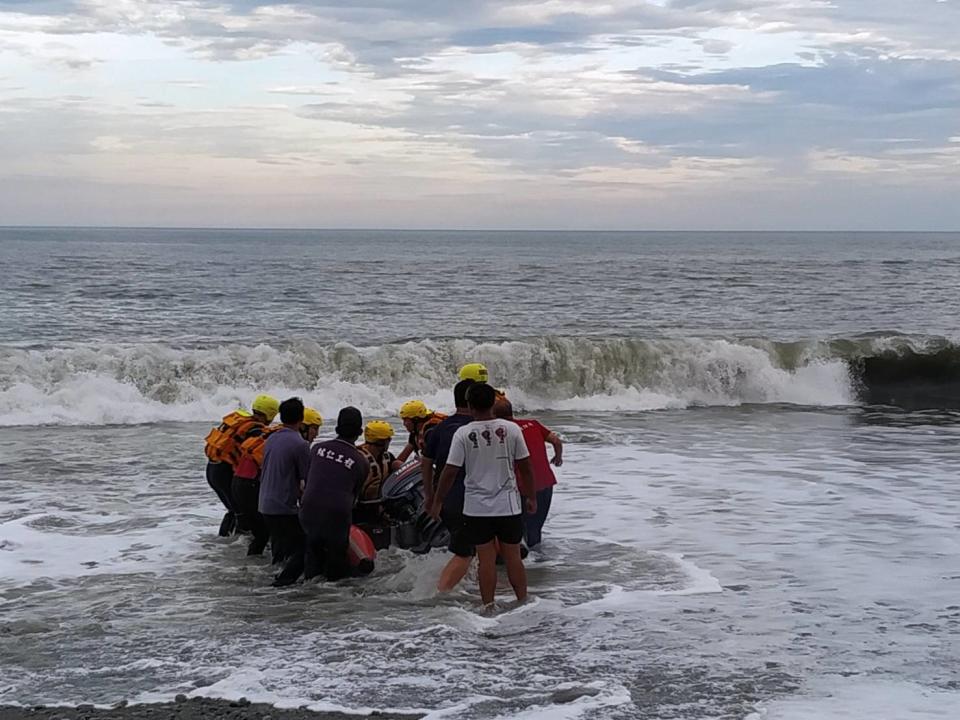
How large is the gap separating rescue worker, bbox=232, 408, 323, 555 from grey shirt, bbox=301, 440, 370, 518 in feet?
2.88

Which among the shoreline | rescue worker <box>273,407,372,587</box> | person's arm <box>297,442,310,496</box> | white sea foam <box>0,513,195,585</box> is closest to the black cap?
rescue worker <box>273,407,372,587</box>

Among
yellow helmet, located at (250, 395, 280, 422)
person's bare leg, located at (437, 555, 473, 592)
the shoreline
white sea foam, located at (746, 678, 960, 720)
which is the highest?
yellow helmet, located at (250, 395, 280, 422)

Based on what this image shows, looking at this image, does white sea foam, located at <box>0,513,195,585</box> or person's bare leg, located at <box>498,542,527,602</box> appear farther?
white sea foam, located at <box>0,513,195,585</box>

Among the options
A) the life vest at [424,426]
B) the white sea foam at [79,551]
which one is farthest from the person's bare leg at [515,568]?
the white sea foam at [79,551]

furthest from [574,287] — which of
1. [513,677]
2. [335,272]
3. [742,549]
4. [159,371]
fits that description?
[513,677]

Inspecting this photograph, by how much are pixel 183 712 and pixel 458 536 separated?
102 inches

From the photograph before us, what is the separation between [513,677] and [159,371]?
51.1 feet

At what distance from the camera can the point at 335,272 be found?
6222cm

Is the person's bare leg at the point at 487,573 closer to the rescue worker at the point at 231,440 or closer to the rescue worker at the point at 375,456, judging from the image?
the rescue worker at the point at 375,456

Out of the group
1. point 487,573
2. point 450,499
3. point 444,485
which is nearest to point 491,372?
point 450,499

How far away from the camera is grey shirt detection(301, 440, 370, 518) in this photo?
825cm

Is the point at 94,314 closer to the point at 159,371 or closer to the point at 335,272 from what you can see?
the point at 159,371

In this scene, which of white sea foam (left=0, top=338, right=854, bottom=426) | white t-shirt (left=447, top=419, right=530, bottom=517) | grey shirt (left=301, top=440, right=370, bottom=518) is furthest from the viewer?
white sea foam (left=0, top=338, right=854, bottom=426)

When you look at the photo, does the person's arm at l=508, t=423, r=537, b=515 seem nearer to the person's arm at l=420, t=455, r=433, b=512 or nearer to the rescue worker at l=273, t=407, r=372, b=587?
the person's arm at l=420, t=455, r=433, b=512
